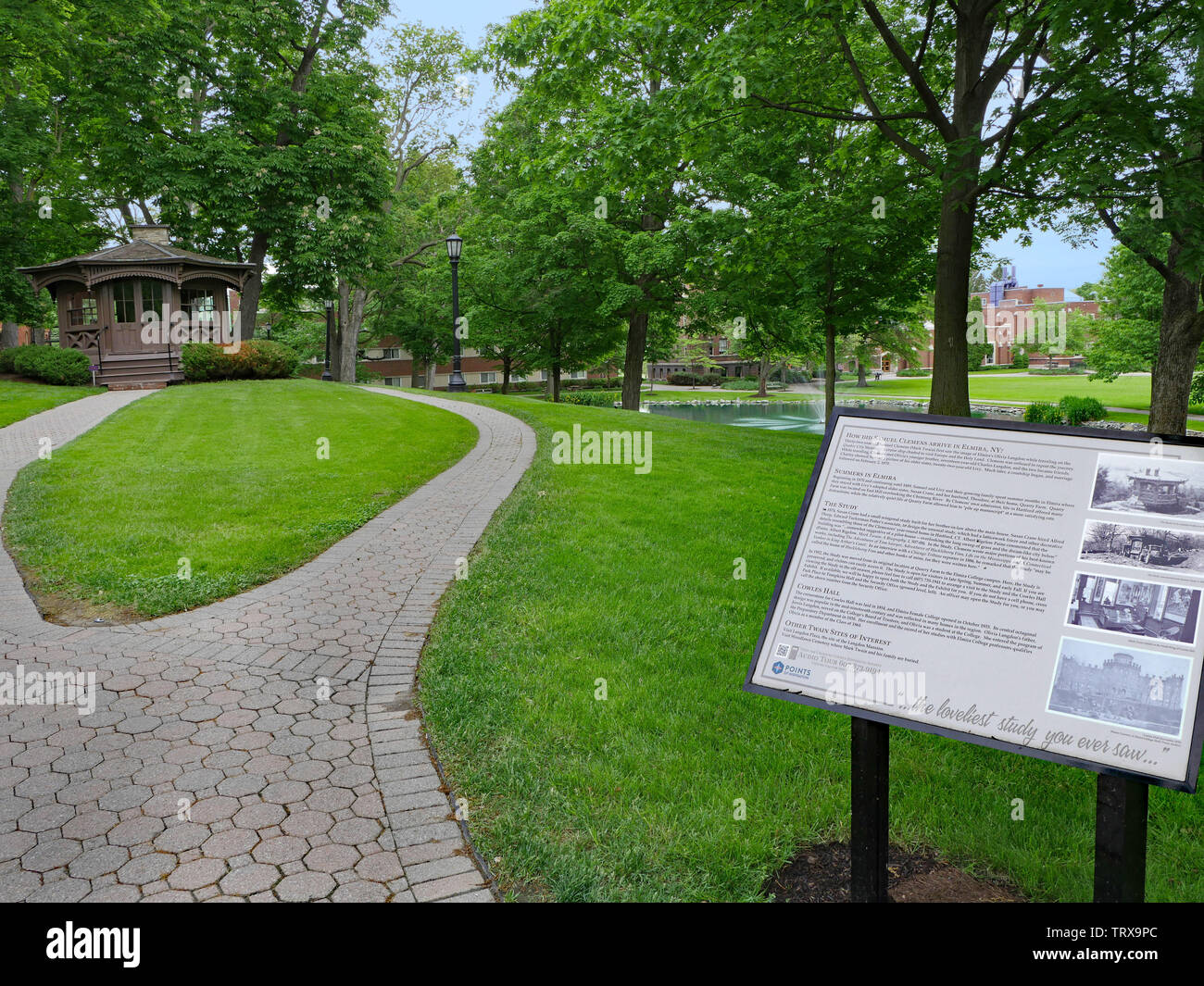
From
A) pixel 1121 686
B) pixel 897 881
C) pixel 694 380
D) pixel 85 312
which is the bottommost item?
pixel 897 881

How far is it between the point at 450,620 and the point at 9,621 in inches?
141

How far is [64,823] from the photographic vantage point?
146 inches

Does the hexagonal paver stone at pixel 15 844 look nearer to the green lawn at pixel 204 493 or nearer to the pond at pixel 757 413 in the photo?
the green lawn at pixel 204 493

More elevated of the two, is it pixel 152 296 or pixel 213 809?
pixel 152 296

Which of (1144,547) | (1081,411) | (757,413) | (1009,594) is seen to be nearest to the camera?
(1144,547)

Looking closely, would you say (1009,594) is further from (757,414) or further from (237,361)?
(757,414)

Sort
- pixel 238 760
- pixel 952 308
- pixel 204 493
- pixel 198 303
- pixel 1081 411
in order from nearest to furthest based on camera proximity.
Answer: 1. pixel 238 760
2. pixel 204 493
3. pixel 952 308
4. pixel 198 303
5. pixel 1081 411

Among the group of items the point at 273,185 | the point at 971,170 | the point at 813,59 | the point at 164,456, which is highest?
Answer: the point at 273,185

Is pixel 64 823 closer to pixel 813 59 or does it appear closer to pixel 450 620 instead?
pixel 450 620

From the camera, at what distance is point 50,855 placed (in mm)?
3480

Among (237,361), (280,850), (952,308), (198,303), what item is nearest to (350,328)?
(198,303)

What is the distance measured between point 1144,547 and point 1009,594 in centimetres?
44

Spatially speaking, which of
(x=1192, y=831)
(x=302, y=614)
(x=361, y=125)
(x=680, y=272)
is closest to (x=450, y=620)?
(x=302, y=614)

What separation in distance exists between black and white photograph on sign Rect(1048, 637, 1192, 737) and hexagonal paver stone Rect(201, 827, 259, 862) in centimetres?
332
